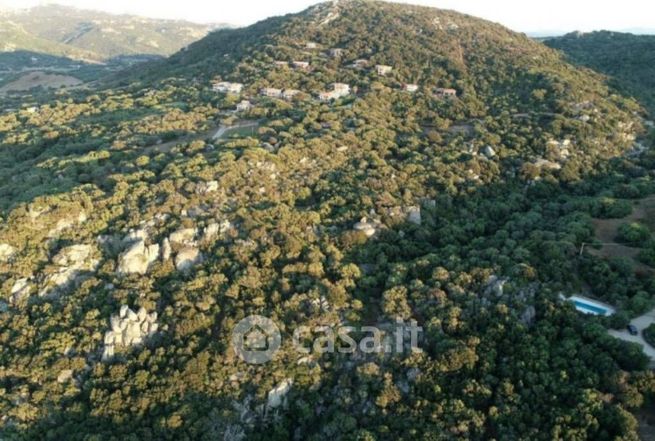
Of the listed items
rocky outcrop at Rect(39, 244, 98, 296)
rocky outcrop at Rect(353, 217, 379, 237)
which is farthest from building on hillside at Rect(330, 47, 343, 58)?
rocky outcrop at Rect(39, 244, 98, 296)

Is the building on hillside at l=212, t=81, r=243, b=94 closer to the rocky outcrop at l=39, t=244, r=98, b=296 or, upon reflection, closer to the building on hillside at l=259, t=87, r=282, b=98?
the building on hillside at l=259, t=87, r=282, b=98

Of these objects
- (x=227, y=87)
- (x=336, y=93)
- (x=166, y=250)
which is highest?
(x=336, y=93)

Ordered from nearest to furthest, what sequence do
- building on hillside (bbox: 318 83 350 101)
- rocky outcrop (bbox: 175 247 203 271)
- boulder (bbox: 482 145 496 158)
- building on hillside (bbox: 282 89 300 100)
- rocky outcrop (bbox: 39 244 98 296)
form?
rocky outcrop (bbox: 39 244 98 296)
rocky outcrop (bbox: 175 247 203 271)
boulder (bbox: 482 145 496 158)
building on hillside (bbox: 318 83 350 101)
building on hillside (bbox: 282 89 300 100)

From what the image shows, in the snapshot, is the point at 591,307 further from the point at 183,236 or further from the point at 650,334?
the point at 183,236

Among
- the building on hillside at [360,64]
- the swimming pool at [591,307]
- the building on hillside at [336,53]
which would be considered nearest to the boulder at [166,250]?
the swimming pool at [591,307]

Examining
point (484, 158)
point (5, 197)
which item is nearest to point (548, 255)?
point (484, 158)

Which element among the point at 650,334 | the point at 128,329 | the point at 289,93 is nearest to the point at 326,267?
the point at 128,329
